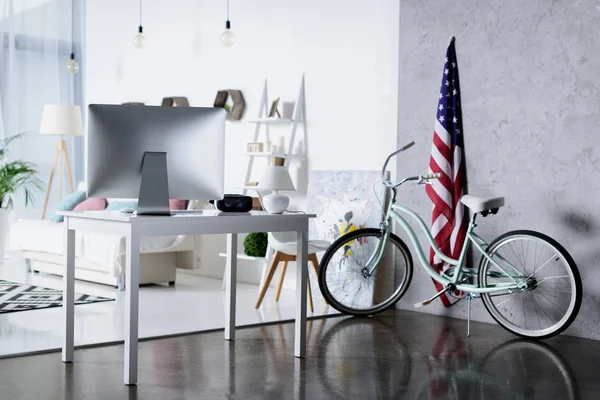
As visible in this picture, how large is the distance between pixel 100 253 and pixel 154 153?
110 inches

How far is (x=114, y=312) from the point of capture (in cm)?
516

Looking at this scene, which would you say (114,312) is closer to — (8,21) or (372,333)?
(372,333)

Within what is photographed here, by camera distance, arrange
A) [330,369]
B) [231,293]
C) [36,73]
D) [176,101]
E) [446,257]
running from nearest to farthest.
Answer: [330,369]
[231,293]
[446,257]
[176,101]
[36,73]

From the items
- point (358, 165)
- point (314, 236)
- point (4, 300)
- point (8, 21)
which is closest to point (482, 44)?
point (358, 165)

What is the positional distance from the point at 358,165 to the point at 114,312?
2026 millimetres

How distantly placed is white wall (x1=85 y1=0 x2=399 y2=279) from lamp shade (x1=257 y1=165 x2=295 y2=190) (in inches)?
20.4

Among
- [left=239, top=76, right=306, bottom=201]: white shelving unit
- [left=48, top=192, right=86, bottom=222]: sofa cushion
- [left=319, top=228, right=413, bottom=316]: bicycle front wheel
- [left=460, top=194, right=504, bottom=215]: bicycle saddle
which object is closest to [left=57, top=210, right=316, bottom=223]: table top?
[left=460, top=194, right=504, bottom=215]: bicycle saddle

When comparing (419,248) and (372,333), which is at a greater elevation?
(419,248)

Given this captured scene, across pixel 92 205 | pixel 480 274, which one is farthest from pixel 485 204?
pixel 92 205

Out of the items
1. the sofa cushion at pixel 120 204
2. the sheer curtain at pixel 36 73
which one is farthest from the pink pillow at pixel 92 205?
the sheer curtain at pixel 36 73

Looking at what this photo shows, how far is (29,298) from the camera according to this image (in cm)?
565

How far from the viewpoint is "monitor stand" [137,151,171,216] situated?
353 cm

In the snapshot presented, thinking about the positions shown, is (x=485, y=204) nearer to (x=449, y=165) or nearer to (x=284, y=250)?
(x=449, y=165)

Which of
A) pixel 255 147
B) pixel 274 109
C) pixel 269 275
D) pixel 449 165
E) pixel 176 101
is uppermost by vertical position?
pixel 176 101
